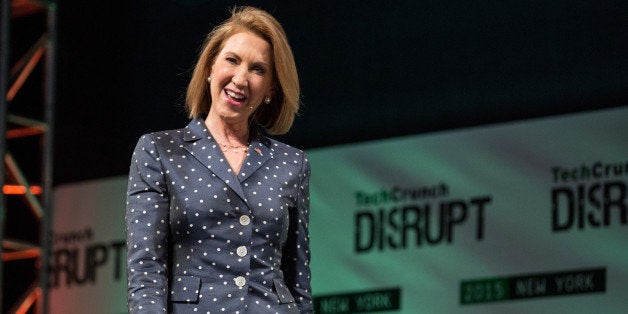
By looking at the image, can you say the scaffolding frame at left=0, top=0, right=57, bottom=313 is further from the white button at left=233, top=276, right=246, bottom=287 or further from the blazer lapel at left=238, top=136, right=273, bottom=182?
the white button at left=233, top=276, right=246, bottom=287

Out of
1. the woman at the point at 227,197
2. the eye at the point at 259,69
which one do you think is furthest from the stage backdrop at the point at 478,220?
the eye at the point at 259,69

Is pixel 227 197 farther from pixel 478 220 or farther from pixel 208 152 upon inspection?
pixel 478 220

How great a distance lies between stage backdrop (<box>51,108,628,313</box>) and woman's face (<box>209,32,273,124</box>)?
277 cm

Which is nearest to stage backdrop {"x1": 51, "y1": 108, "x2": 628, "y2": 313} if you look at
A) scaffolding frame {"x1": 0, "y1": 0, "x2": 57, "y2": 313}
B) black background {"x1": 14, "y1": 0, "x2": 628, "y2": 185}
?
black background {"x1": 14, "y1": 0, "x2": 628, "y2": 185}

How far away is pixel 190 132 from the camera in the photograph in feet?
7.64

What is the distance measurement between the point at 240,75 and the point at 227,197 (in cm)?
23

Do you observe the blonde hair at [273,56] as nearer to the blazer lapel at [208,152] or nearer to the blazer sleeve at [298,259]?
the blazer lapel at [208,152]

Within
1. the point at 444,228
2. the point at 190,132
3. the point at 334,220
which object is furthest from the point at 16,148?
the point at 190,132

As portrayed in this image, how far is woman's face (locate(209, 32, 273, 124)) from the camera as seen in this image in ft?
7.44

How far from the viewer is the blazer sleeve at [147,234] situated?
2.10 metres

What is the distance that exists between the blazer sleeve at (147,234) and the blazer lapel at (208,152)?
0.27 feet

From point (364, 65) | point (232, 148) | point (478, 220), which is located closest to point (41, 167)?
point (364, 65)

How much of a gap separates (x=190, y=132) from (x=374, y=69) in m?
3.36

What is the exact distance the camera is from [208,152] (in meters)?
2.27
